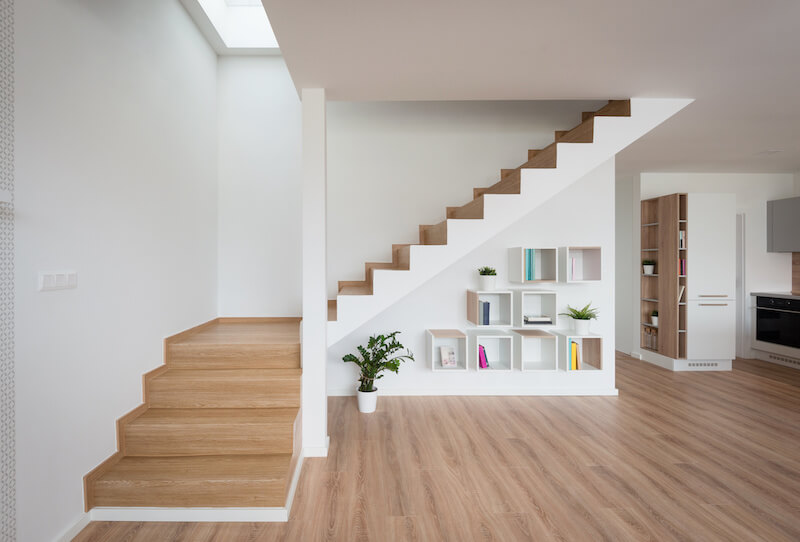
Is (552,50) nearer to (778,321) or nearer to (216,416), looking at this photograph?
(216,416)

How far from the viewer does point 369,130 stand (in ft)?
14.9

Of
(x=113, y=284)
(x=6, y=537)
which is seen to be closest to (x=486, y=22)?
(x=113, y=284)

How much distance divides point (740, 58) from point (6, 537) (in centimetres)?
449

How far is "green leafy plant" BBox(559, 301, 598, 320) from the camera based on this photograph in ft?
14.2

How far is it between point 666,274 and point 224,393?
17.8 ft

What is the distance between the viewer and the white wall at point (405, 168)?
455cm

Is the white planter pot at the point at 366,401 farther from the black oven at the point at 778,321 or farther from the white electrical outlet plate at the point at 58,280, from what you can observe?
the black oven at the point at 778,321

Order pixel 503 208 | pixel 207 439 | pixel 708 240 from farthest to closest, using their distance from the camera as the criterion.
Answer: pixel 708 240
pixel 503 208
pixel 207 439

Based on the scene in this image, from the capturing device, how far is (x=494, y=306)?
452 cm

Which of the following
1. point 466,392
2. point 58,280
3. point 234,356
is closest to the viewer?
point 58,280

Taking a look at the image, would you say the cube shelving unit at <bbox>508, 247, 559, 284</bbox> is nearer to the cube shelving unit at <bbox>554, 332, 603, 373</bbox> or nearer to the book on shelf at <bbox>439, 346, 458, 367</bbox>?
the cube shelving unit at <bbox>554, 332, 603, 373</bbox>

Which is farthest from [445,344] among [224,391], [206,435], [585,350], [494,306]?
[206,435]

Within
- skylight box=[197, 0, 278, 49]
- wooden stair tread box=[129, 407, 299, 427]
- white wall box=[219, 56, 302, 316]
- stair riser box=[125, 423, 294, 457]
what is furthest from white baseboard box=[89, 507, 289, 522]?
skylight box=[197, 0, 278, 49]

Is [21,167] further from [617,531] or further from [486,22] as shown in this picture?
[617,531]
